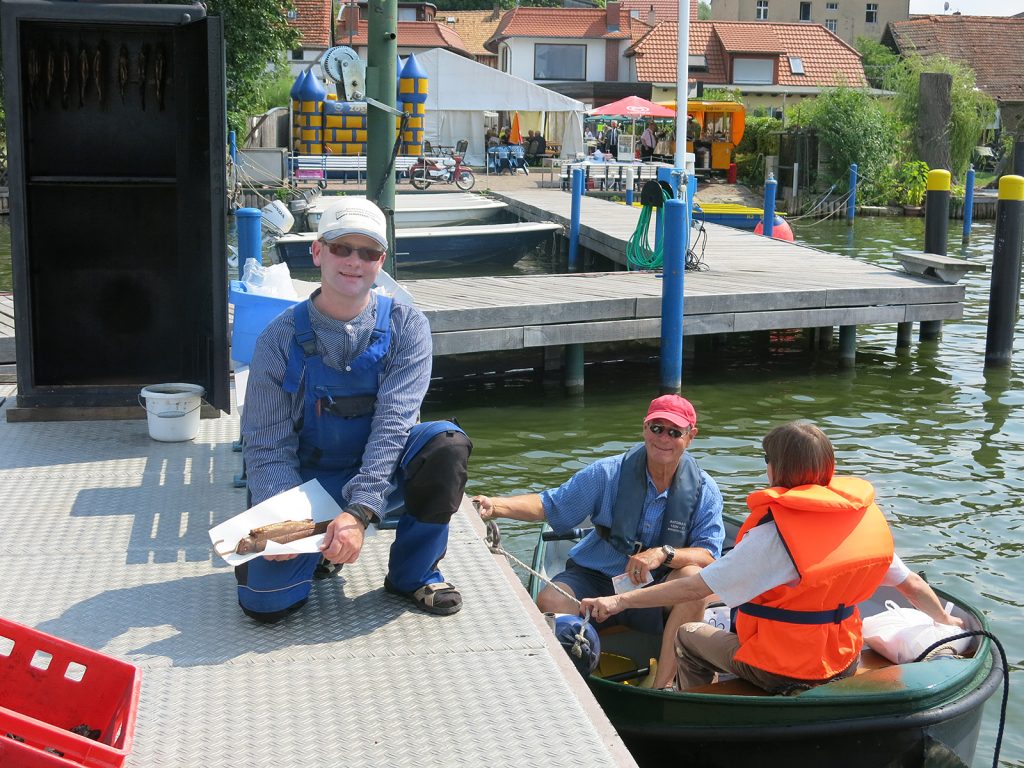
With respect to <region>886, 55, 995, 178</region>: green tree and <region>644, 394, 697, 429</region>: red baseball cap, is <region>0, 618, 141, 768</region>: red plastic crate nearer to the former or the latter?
<region>644, 394, 697, 429</region>: red baseball cap

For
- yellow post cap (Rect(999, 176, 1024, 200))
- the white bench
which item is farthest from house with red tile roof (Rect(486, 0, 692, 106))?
yellow post cap (Rect(999, 176, 1024, 200))

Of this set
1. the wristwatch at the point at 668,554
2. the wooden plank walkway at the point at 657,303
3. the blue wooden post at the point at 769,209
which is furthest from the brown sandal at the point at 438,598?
the blue wooden post at the point at 769,209

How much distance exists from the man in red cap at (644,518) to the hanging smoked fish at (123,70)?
294 cm

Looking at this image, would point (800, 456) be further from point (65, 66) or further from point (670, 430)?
point (65, 66)

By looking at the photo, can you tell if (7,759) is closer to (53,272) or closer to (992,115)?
(53,272)

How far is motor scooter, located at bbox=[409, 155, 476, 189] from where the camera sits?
97.2 feet

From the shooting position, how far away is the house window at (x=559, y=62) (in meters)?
57.2

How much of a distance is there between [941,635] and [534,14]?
5657cm

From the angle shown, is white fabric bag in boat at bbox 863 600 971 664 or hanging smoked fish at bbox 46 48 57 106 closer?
white fabric bag in boat at bbox 863 600 971 664

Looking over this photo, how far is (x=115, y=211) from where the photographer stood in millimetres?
6367

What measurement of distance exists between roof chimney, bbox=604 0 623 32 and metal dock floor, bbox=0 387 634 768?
178 feet

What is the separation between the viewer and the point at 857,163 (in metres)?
31.8

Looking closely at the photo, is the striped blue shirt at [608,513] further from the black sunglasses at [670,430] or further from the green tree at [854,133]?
the green tree at [854,133]

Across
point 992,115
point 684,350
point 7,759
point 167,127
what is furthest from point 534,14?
point 7,759
